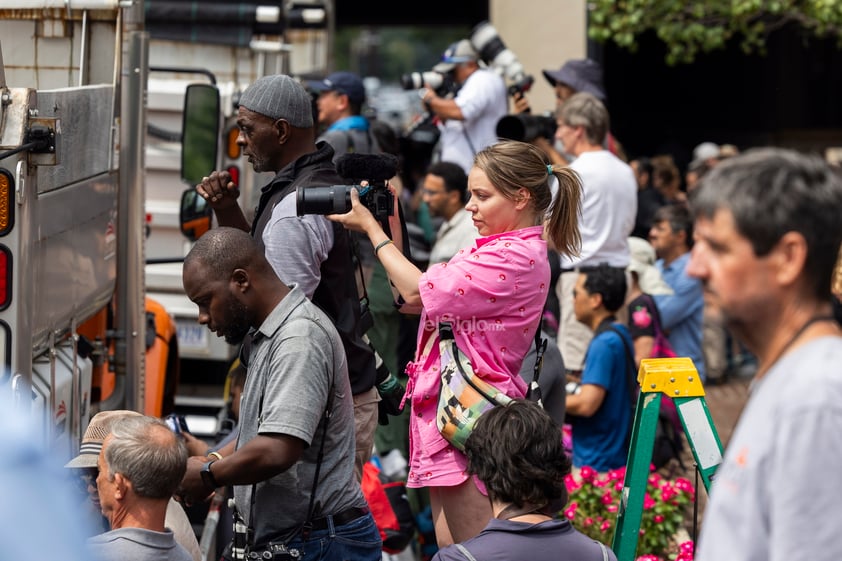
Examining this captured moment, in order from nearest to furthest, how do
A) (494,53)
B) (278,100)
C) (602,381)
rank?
(278,100) < (602,381) < (494,53)

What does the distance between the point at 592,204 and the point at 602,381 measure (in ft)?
4.11

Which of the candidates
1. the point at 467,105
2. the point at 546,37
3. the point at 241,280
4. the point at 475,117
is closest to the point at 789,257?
the point at 241,280

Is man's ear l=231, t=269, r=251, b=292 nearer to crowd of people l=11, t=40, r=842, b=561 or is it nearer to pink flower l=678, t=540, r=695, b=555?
crowd of people l=11, t=40, r=842, b=561

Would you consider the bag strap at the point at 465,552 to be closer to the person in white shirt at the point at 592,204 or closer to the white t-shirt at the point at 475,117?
the person in white shirt at the point at 592,204

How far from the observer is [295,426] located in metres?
3.20

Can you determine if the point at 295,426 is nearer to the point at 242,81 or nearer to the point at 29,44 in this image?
the point at 29,44

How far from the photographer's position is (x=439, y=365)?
388cm

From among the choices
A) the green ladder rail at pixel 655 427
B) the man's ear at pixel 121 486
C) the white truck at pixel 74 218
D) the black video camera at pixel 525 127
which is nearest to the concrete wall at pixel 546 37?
the black video camera at pixel 525 127

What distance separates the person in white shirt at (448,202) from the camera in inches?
291

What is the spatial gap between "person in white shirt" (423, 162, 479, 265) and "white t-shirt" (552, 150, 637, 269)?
77cm

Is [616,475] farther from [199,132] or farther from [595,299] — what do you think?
[199,132]

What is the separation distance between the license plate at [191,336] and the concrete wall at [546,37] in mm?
5631

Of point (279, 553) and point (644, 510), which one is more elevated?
point (279, 553)

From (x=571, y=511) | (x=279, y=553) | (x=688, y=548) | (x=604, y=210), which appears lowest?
(x=571, y=511)
